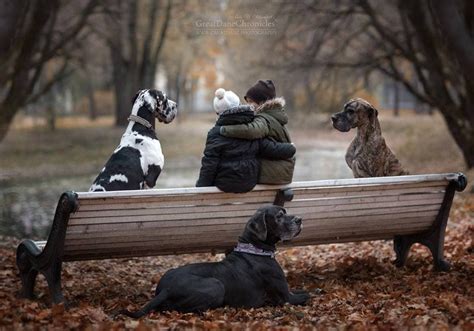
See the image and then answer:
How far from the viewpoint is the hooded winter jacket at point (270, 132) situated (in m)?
6.88

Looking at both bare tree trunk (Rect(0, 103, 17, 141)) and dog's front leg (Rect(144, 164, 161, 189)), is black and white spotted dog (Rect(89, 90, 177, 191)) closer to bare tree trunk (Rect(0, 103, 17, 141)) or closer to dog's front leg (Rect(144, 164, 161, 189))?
dog's front leg (Rect(144, 164, 161, 189))

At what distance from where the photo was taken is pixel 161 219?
6566 millimetres

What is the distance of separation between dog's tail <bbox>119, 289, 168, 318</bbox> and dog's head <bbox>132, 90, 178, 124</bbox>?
2.30 metres

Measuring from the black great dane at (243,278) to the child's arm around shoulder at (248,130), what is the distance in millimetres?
795

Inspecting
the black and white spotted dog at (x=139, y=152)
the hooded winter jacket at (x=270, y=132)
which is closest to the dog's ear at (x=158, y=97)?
the black and white spotted dog at (x=139, y=152)

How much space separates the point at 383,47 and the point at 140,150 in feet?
50.9

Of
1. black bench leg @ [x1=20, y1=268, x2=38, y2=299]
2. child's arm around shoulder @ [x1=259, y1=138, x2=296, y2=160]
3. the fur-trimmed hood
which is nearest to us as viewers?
black bench leg @ [x1=20, y1=268, x2=38, y2=299]

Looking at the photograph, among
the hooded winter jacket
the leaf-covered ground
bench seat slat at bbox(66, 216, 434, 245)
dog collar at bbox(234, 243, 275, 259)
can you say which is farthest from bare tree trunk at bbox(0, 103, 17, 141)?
dog collar at bbox(234, 243, 275, 259)

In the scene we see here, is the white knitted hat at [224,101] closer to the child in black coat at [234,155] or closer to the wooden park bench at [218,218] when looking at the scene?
the child in black coat at [234,155]

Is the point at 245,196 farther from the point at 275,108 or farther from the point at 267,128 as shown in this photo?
the point at 275,108

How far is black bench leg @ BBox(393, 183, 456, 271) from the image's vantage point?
7.76m

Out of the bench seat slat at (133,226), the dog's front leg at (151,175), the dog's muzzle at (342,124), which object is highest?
the dog's muzzle at (342,124)

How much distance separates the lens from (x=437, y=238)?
311 inches

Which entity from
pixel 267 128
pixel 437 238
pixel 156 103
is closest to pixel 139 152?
pixel 156 103
